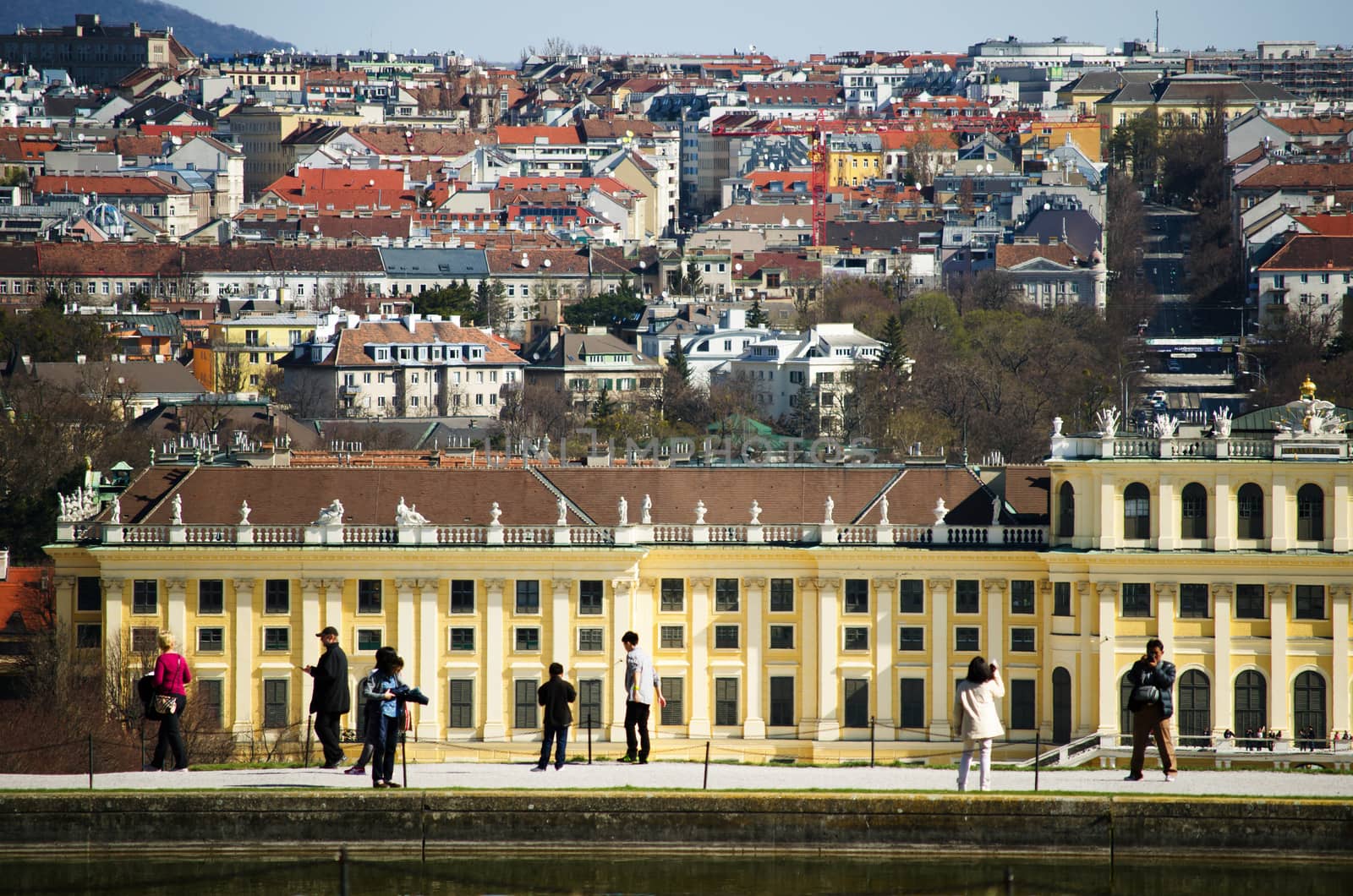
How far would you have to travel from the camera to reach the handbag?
134ft

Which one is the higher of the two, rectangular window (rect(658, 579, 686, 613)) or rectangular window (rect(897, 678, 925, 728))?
rectangular window (rect(658, 579, 686, 613))

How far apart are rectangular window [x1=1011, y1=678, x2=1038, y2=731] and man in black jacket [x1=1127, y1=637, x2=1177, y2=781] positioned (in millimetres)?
20983

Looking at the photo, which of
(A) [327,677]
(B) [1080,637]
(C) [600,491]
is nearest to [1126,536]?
(B) [1080,637]

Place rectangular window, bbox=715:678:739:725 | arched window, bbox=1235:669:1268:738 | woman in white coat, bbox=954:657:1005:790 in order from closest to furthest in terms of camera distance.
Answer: woman in white coat, bbox=954:657:1005:790 → arched window, bbox=1235:669:1268:738 → rectangular window, bbox=715:678:739:725

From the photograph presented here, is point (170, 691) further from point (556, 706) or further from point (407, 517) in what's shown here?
point (407, 517)

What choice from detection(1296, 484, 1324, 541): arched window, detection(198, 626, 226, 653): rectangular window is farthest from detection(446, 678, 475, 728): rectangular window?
detection(1296, 484, 1324, 541): arched window

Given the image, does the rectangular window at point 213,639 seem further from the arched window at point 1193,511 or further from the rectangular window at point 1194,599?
the arched window at point 1193,511

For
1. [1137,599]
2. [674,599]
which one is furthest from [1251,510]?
[674,599]

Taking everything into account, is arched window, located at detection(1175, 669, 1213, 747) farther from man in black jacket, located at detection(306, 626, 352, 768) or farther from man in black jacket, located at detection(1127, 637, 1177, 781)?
man in black jacket, located at detection(306, 626, 352, 768)

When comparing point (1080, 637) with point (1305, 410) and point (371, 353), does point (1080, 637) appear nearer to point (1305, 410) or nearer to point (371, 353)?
point (1305, 410)

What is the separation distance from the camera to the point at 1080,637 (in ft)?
207

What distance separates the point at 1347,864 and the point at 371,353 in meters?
127

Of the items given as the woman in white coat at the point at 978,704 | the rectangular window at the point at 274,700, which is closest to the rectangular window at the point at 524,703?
the rectangular window at the point at 274,700

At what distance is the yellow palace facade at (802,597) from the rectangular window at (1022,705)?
0.05 meters
